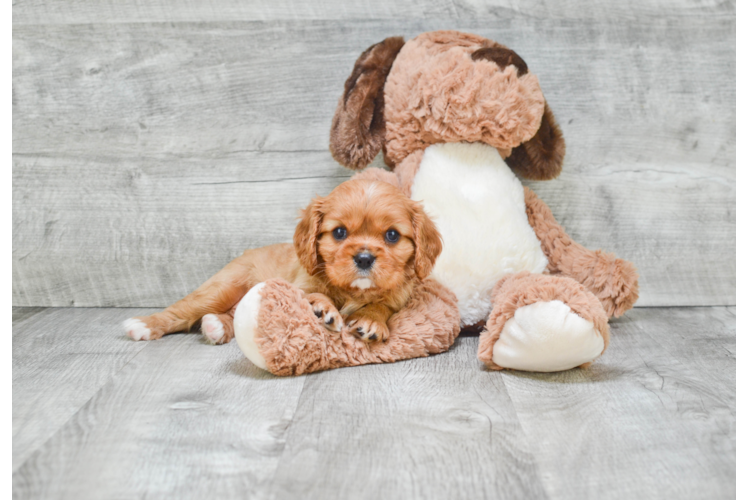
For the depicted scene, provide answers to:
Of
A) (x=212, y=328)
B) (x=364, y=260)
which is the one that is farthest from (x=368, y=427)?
(x=212, y=328)

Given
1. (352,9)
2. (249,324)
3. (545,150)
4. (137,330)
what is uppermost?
(352,9)

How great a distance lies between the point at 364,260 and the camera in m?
1.81

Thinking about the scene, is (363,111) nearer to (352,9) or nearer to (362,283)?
(352,9)

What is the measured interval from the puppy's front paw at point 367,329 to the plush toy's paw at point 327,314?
0.05 metres

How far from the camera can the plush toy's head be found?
210cm

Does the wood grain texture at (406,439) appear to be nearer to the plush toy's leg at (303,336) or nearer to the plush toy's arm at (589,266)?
the plush toy's leg at (303,336)

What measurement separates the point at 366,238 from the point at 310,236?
0.17 m

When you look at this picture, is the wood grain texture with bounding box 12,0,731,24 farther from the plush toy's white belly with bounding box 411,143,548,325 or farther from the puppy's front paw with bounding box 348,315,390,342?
the puppy's front paw with bounding box 348,315,390,342

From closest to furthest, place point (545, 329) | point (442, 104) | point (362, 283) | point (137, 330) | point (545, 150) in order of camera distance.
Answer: point (545, 329) < point (362, 283) < point (442, 104) < point (137, 330) < point (545, 150)

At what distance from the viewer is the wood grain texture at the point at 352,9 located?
8.36 feet

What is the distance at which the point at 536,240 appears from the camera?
2307mm

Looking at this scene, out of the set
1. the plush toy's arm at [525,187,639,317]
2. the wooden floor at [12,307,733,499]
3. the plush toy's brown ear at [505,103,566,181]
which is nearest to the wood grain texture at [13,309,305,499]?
the wooden floor at [12,307,733,499]

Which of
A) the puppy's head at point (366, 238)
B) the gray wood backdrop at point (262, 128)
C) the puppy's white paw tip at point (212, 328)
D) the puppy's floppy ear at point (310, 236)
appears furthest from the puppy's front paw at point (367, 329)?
the gray wood backdrop at point (262, 128)
